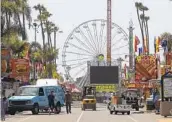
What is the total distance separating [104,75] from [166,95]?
52506 millimetres

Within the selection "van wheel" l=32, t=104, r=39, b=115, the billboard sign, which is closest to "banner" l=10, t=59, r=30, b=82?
"van wheel" l=32, t=104, r=39, b=115

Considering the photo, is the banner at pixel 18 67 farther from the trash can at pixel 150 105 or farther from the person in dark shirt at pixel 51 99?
the trash can at pixel 150 105

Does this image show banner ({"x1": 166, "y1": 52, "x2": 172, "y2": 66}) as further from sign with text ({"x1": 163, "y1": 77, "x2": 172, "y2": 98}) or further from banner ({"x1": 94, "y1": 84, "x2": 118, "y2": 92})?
sign with text ({"x1": 163, "y1": 77, "x2": 172, "y2": 98})

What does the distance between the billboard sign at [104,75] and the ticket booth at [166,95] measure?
2032 inches

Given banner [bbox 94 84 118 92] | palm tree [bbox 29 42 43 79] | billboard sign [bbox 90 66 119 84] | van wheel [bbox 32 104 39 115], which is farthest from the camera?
palm tree [bbox 29 42 43 79]

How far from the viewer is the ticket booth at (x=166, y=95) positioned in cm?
4141

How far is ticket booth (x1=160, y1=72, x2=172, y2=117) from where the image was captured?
41406 mm

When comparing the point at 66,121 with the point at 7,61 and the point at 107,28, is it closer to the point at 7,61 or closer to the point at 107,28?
the point at 7,61

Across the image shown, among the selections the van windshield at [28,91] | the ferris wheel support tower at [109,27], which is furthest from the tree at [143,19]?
the van windshield at [28,91]

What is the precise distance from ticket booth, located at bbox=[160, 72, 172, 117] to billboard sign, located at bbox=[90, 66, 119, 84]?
169ft

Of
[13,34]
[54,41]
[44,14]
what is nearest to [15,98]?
[13,34]

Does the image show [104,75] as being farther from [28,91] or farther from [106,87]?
[28,91]

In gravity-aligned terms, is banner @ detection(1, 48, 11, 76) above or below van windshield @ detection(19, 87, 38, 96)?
above

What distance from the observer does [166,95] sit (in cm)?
4188
